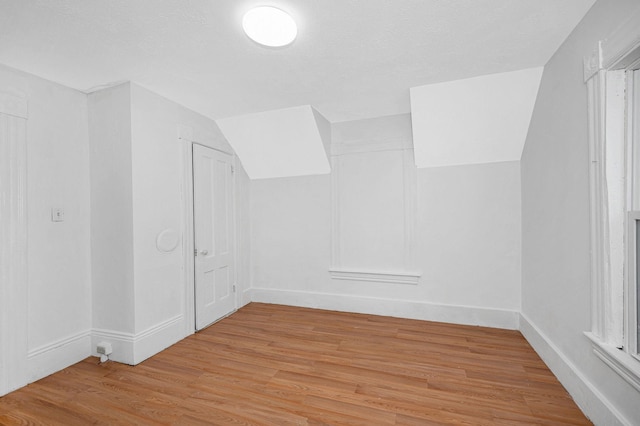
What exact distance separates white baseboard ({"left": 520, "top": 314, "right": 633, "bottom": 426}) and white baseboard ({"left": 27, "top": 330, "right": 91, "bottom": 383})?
375 cm

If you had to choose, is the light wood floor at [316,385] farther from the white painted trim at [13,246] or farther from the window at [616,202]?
the window at [616,202]

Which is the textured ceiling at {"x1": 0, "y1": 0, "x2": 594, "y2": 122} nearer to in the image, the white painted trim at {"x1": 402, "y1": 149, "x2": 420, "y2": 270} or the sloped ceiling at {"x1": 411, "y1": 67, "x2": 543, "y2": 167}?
the sloped ceiling at {"x1": 411, "y1": 67, "x2": 543, "y2": 167}

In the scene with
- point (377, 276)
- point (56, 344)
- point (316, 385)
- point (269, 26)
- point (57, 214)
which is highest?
point (269, 26)

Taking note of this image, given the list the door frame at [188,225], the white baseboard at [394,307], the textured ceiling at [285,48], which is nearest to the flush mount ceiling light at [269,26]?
the textured ceiling at [285,48]

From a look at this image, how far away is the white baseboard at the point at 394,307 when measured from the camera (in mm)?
3100

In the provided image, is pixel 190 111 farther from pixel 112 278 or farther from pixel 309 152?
pixel 112 278

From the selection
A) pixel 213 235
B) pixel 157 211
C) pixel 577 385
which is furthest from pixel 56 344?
pixel 577 385

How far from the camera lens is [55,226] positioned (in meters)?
2.38

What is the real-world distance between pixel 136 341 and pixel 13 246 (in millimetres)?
1140

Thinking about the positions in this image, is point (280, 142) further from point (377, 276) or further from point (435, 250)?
point (435, 250)

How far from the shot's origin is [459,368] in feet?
7.55

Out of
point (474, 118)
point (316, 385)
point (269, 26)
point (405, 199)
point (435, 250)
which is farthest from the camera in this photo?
point (405, 199)

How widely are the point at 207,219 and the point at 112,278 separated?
105cm

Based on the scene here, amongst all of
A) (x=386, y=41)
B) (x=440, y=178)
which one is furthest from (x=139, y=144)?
(x=440, y=178)
